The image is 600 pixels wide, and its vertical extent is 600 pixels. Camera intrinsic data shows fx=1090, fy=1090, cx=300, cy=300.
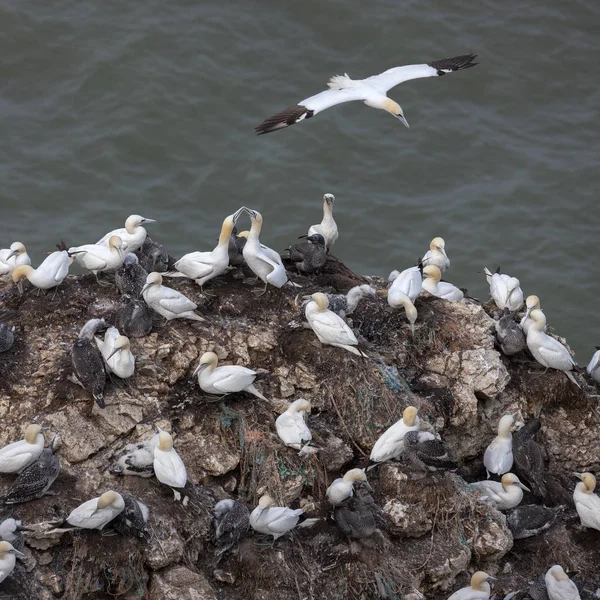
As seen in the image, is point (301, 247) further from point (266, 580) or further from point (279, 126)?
point (266, 580)

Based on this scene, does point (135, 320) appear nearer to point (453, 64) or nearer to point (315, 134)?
point (453, 64)

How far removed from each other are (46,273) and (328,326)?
286 centimetres

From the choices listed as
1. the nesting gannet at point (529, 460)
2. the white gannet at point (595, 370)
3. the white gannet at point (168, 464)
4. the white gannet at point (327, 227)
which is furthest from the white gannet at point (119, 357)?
the white gannet at point (595, 370)

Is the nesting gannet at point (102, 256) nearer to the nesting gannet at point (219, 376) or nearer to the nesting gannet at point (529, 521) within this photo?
the nesting gannet at point (219, 376)

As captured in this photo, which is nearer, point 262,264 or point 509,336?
point 262,264

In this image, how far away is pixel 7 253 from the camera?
12766 mm

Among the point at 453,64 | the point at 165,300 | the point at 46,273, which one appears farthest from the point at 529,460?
the point at 453,64

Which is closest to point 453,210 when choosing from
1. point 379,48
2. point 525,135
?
point 525,135

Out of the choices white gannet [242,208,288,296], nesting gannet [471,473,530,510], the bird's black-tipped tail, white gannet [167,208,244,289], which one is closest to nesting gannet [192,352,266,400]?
white gannet [167,208,244,289]

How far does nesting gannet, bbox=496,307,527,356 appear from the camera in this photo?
466 inches

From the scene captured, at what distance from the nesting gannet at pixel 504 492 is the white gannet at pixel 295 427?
1929 millimetres

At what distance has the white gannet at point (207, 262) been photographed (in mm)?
11250

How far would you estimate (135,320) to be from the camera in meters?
10.6

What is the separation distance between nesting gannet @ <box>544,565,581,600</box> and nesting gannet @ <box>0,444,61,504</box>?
455 centimetres
